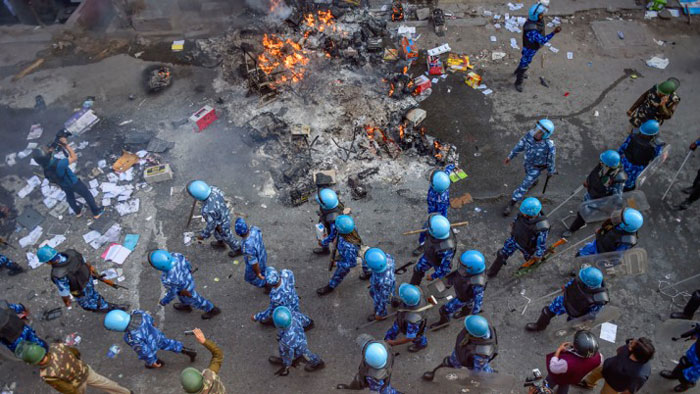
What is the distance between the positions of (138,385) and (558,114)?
9.96 metres

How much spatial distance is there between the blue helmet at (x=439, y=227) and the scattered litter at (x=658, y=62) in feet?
28.2

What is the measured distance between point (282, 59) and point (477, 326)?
8325 mm

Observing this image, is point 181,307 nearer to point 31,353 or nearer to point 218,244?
point 218,244

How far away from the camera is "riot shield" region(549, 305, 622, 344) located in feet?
20.3

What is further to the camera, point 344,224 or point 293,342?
point 344,224

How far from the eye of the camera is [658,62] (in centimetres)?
1092

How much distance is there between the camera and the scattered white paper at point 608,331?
6832 mm

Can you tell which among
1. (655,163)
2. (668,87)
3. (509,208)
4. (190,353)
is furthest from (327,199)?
(668,87)

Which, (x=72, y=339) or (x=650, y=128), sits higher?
(x=650, y=128)

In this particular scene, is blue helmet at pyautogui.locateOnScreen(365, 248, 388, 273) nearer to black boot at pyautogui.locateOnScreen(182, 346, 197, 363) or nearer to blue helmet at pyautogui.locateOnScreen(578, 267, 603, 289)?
blue helmet at pyautogui.locateOnScreen(578, 267, 603, 289)

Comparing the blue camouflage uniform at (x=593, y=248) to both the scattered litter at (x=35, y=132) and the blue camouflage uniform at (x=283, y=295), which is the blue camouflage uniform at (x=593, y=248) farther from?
the scattered litter at (x=35, y=132)

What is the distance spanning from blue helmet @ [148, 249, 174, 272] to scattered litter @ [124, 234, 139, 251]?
2.47m

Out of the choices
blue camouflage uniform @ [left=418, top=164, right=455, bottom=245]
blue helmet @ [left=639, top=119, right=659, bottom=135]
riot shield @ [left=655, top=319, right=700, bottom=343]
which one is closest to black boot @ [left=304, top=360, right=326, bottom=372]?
blue camouflage uniform @ [left=418, top=164, right=455, bottom=245]

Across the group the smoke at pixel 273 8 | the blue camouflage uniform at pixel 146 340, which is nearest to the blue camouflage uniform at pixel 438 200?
the blue camouflage uniform at pixel 146 340
